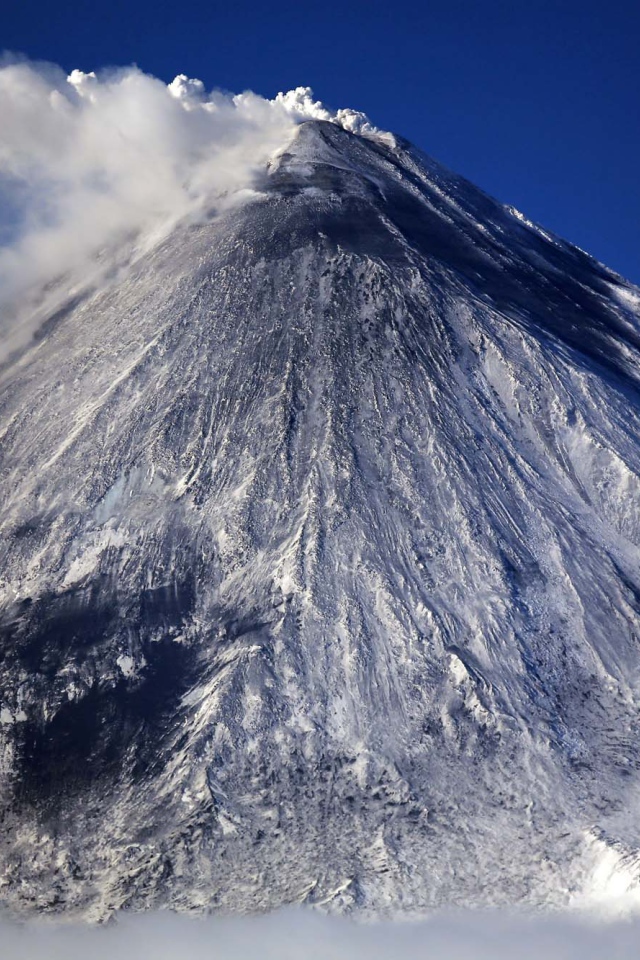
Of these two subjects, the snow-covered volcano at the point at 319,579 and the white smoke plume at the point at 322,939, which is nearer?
the white smoke plume at the point at 322,939

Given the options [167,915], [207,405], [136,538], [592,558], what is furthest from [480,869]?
[207,405]

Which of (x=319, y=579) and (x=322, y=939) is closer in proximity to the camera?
(x=322, y=939)

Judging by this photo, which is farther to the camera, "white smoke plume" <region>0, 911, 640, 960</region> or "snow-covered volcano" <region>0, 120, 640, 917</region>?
"snow-covered volcano" <region>0, 120, 640, 917</region>

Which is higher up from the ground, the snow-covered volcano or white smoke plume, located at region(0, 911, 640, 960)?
the snow-covered volcano

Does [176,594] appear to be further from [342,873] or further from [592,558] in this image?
[592,558]

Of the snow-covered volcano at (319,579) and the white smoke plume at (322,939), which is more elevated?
the snow-covered volcano at (319,579)
